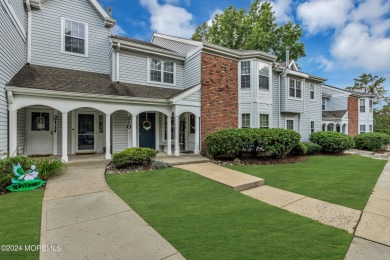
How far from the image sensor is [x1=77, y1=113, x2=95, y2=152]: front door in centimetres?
1040

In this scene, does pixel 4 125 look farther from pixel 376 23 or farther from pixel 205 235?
pixel 376 23

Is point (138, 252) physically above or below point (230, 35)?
below

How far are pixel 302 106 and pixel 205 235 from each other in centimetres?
1596

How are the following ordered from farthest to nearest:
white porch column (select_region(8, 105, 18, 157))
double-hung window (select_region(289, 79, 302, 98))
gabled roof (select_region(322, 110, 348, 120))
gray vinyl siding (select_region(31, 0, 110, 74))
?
gabled roof (select_region(322, 110, 348, 120)) → double-hung window (select_region(289, 79, 302, 98)) → gray vinyl siding (select_region(31, 0, 110, 74)) → white porch column (select_region(8, 105, 18, 157))

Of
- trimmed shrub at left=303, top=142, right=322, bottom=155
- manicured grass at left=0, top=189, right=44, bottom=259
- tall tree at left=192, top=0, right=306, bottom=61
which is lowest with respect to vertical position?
manicured grass at left=0, top=189, right=44, bottom=259

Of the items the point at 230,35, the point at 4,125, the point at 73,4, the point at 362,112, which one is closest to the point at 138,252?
the point at 4,125

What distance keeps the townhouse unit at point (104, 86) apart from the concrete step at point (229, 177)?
10.2 feet

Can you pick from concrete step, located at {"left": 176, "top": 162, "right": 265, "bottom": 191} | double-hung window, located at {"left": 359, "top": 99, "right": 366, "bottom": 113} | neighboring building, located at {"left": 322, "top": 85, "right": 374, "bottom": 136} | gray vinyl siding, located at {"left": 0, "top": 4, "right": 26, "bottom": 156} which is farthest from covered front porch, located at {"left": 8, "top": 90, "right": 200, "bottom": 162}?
double-hung window, located at {"left": 359, "top": 99, "right": 366, "bottom": 113}

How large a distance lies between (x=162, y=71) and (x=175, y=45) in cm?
285

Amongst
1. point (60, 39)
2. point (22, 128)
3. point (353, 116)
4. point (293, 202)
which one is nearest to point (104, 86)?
point (60, 39)

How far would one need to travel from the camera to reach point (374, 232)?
3301 mm

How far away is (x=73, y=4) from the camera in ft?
35.5

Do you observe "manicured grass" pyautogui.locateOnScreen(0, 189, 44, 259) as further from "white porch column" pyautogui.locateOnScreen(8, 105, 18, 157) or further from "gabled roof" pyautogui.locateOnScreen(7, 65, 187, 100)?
"gabled roof" pyautogui.locateOnScreen(7, 65, 187, 100)

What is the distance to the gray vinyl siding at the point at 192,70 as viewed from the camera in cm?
1149
